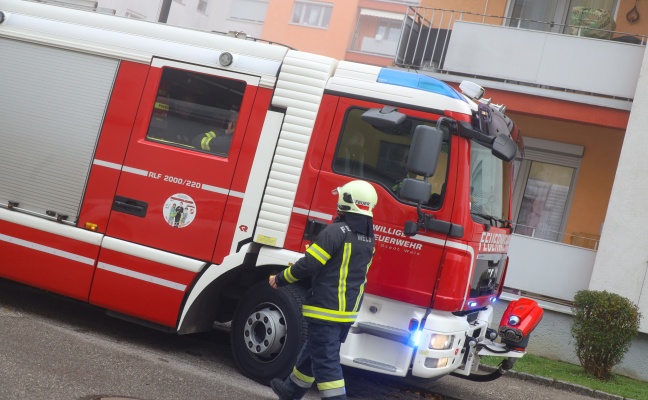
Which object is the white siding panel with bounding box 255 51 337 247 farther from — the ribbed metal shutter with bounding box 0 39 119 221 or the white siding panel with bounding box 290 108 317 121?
the ribbed metal shutter with bounding box 0 39 119 221

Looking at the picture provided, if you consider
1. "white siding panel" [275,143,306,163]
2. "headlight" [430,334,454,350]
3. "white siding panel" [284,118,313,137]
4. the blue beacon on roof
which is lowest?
"headlight" [430,334,454,350]

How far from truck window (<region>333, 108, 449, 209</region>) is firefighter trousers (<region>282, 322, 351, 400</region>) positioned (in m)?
1.52

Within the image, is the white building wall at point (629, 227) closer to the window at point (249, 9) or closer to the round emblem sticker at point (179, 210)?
the round emblem sticker at point (179, 210)

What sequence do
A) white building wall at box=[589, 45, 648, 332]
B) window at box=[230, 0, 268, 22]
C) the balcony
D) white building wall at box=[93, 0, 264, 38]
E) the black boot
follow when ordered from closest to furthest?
the black boot → white building wall at box=[589, 45, 648, 332] → the balcony → white building wall at box=[93, 0, 264, 38] → window at box=[230, 0, 268, 22]

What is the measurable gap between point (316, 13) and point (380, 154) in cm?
3959

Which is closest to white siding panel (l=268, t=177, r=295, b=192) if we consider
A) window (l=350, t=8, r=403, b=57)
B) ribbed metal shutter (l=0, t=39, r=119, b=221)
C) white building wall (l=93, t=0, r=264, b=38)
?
ribbed metal shutter (l=0, t=39, r=119, b=221)

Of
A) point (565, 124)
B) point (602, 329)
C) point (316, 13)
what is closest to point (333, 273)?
point (602, 329)

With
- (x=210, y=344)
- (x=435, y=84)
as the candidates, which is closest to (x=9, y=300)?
(x=210, y=344)

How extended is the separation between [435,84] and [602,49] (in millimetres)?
6865

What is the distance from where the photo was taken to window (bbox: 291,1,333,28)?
46531 millimetres

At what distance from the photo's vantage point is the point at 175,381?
761 cm

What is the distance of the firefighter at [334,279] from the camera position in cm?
Result: 666

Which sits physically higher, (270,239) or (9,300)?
(270,239)

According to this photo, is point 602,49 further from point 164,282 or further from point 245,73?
point 164,282
